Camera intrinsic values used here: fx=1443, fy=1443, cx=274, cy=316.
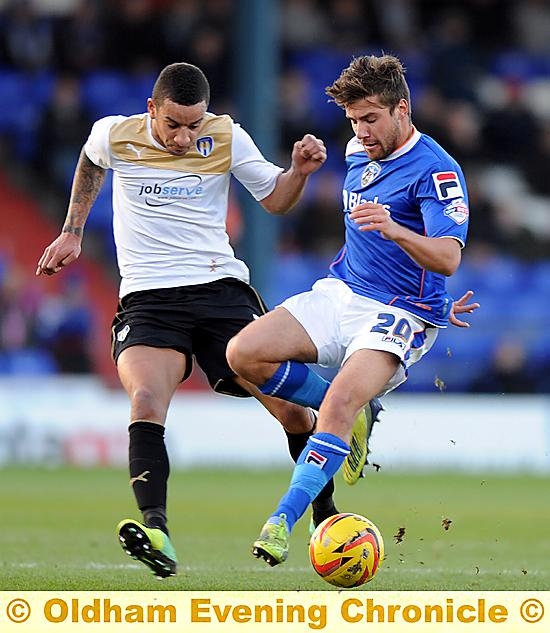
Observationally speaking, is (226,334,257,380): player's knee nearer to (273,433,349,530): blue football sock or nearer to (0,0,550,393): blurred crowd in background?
(273,433,349,530): blue football sock

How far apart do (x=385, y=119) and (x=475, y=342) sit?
38.6 ft

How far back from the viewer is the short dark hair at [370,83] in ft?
21.2

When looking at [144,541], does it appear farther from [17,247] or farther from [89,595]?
[17,247]

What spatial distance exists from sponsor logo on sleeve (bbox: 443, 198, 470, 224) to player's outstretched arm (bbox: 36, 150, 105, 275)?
1.84m

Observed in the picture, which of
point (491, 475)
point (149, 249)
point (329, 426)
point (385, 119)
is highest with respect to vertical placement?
point (385, 119)

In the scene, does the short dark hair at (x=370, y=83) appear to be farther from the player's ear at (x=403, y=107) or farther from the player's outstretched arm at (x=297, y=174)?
the player's outstretched arm at (x=297, y=174)

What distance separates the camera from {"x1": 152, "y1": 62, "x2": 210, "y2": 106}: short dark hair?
6.73 metres

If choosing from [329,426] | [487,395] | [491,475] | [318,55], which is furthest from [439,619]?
[318,55]

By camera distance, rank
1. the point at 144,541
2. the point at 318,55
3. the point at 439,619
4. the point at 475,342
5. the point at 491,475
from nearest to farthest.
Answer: the point at 439,619, the point at 144,541, the point at 491,475, the point at 475,342, the point at 318,55

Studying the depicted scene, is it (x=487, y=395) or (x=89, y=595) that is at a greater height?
(x=89, y=595)

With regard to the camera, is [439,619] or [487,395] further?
[487,395]

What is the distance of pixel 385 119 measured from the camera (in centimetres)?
655

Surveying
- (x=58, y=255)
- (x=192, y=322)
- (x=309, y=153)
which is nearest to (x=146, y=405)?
(x=192, y=322)

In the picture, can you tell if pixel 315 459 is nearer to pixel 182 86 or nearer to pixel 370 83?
pixel 370 83
